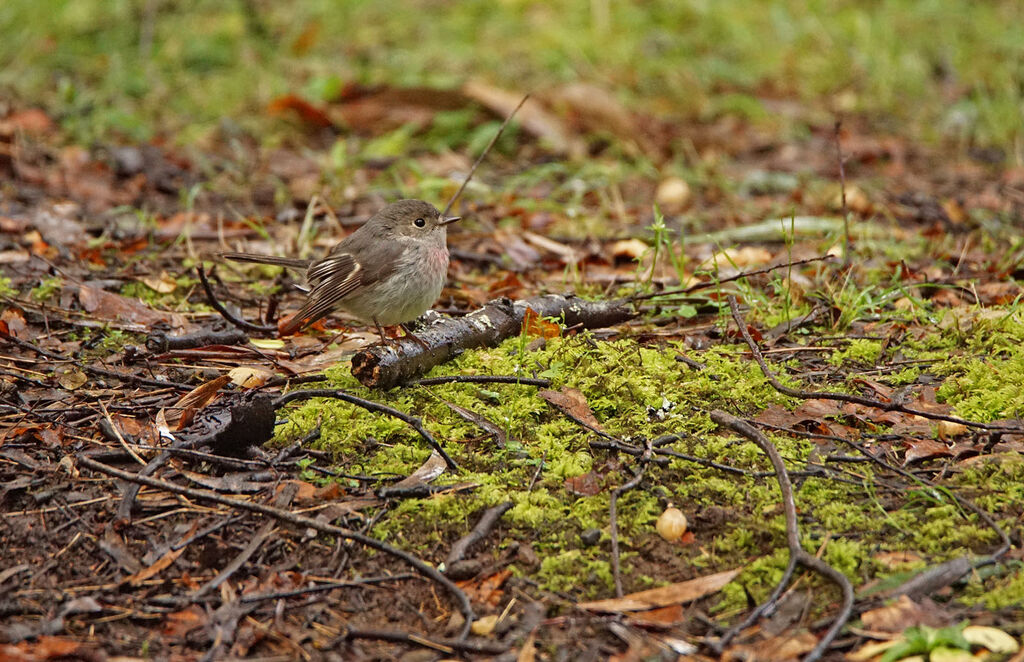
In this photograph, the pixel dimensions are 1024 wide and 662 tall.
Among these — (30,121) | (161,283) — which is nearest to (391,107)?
(30,121)

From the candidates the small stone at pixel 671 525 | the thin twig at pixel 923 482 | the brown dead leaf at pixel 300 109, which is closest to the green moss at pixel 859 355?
the thin twig at pixel 923 482

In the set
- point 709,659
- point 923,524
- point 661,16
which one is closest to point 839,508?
point 923,524

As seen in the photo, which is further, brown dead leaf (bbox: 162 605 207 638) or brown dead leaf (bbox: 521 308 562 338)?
brown dead leaf (bbox: 521 308 562 338)

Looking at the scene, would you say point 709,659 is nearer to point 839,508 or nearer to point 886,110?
point 839,508

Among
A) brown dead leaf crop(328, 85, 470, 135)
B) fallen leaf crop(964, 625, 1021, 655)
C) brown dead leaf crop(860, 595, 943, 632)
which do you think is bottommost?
brown dead leaf crop(328, 85, 470, 135)

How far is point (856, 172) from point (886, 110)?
1878mm

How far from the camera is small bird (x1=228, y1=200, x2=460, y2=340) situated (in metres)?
4.52

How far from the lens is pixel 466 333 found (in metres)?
4.33

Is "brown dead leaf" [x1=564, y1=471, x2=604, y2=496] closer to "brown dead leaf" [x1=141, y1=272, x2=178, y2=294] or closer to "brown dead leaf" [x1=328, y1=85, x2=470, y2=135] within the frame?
"brown dead leaf" [x1=141, y1=272, x2=178, y2=294]

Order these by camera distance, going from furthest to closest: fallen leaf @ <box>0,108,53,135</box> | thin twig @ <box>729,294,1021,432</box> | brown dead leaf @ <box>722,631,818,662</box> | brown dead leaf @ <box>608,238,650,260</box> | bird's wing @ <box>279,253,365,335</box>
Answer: fallen leaf @ <box>0,108,53,135</box> → brown dead leaf @ <box>608,238,650,260</box> → bird's wing @ <box>279,253,365,335</box> → thin twig @ <box>729,294,1021,432</box> → brown dead leaf @ <box>722,631,818,662</box>

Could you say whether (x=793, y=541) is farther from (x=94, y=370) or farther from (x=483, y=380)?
(x=94, y=370)

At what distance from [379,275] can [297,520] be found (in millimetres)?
1657

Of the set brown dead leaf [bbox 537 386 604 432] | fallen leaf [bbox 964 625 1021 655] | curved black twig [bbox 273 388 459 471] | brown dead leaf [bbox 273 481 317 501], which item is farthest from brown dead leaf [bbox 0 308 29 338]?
fallen leaf [bbox 964 625 1021 655]

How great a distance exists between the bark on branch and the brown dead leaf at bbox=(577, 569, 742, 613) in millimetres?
1429
